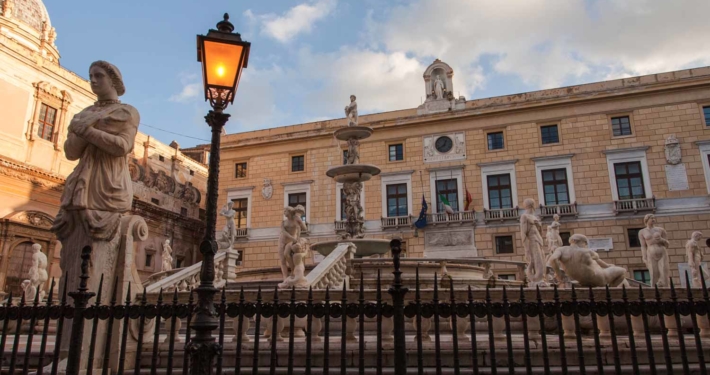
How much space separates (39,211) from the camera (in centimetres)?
2570

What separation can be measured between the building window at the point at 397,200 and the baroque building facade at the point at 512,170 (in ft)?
0.22

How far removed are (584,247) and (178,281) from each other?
933 centimetres

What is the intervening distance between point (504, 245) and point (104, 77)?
24431 mm

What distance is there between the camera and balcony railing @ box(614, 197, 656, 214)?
2514 centimetres

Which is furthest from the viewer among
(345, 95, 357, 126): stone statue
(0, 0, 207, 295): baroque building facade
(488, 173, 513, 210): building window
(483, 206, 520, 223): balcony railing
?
(488, 173, 513, 210): building window

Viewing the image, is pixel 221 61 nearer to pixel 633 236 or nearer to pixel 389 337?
pixel 389 337

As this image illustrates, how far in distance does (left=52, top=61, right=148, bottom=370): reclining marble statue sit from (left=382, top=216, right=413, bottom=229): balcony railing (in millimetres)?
23733

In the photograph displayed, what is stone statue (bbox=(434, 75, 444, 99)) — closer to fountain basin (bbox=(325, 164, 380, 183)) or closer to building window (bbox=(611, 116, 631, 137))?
building window (bbox=(611, 116, 631, 137))

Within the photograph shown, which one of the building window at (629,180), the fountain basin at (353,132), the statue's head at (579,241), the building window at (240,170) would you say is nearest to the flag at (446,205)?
the building window at (629,180)

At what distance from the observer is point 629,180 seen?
26.3 m

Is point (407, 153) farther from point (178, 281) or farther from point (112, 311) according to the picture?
Answer: point (112, 311)

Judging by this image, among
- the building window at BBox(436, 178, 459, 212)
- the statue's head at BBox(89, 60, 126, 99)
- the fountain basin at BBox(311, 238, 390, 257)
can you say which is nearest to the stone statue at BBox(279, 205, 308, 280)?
the fountain basin at BBox(311, 238, 390, 257)

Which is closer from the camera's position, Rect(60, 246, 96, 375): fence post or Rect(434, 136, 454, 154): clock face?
Rect(60, 246, 96, 375): fence post

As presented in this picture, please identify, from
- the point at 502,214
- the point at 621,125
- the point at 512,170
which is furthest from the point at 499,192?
the point at 621,125
